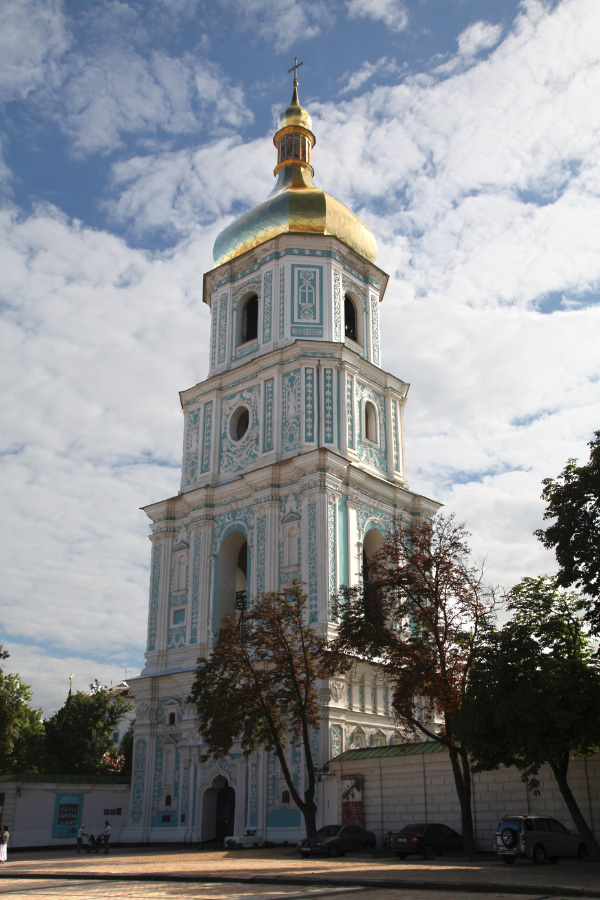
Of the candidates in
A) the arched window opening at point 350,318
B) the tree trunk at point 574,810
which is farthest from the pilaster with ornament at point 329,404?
the tree trunk at point 574,810

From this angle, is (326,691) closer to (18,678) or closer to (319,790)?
(319,790)

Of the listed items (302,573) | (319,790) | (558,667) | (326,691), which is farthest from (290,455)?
(558,667)

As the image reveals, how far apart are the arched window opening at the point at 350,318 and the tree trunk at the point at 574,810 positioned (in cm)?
2048

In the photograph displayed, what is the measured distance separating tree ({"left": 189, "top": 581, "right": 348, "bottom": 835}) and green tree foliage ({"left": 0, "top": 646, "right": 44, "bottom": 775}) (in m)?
13.9

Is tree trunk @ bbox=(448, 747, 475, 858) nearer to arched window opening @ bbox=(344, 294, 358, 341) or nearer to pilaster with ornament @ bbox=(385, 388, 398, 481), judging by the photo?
pilaster with ornament @ bbox=(385, 388, 398, 481)

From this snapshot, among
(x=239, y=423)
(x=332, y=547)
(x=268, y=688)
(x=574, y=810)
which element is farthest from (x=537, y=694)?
(x=239, y=423)

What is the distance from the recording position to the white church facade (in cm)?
2728

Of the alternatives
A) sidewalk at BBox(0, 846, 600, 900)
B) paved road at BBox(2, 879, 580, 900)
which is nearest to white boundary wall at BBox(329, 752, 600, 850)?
sidewalk at BBox(0, 846, 600, 900)

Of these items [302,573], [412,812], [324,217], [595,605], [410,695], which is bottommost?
[412,812]

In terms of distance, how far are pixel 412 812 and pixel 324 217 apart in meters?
22.7

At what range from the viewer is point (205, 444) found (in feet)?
111

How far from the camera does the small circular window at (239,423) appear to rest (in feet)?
109

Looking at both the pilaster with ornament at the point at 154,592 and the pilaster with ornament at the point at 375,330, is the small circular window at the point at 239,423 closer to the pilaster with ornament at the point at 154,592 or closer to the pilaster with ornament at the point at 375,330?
the pilaster with ornament at the point at 154,592

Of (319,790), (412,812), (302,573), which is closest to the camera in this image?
(412,812)
